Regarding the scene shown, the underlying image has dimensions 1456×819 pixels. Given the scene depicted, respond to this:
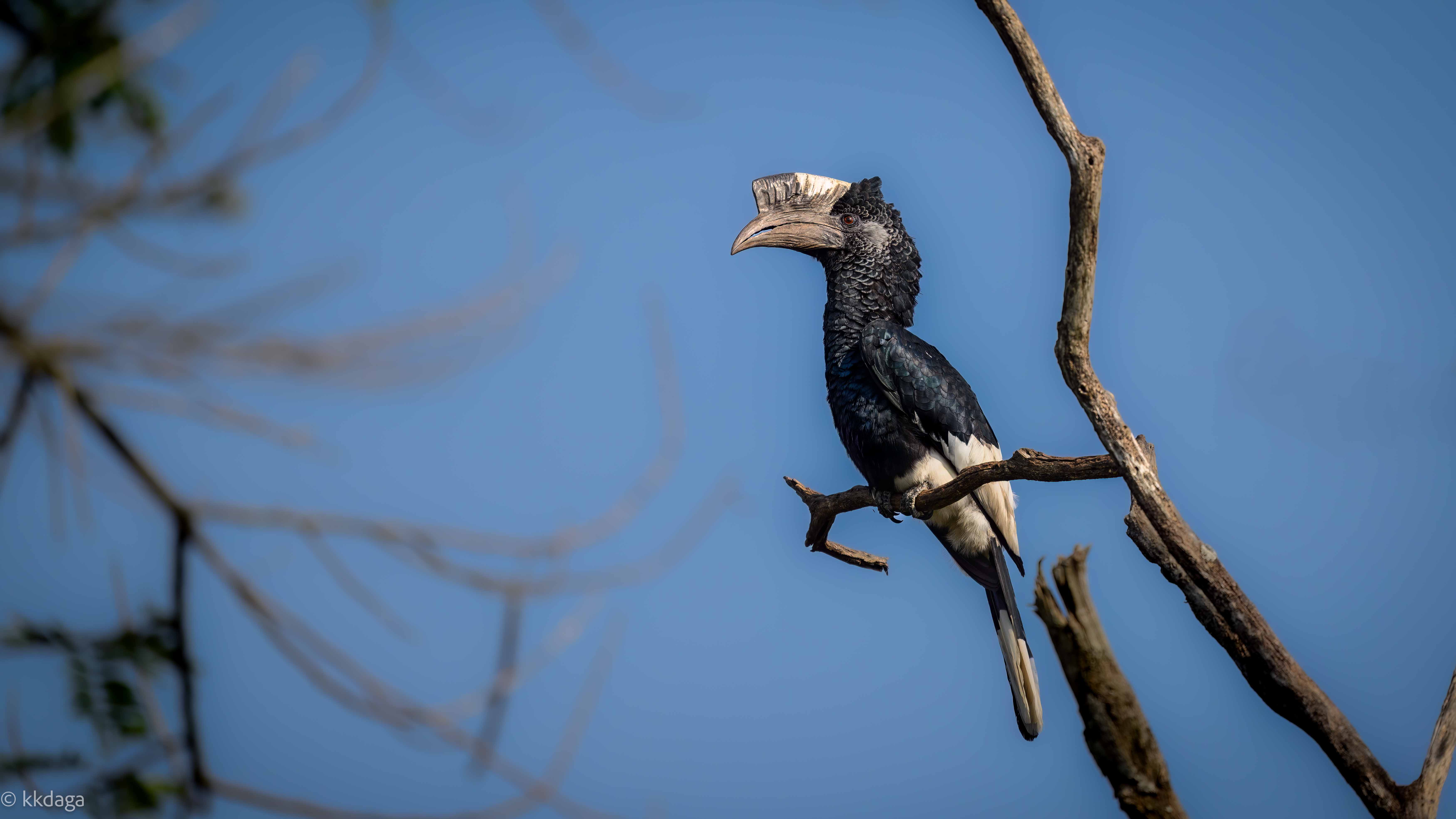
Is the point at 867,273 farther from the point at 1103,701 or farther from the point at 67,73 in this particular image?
the point at 67,73

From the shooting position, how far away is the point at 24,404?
125 cm

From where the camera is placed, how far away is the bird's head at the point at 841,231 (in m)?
4.46

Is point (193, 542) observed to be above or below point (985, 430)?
below

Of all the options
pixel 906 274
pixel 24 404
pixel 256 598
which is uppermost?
pixel 906 274

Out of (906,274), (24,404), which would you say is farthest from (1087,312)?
(24,404)

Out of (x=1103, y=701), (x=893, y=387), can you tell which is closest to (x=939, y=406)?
(x=893, y=387)

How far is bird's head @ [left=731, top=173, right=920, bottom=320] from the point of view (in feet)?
14.6

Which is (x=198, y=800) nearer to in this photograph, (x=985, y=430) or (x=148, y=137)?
(x=148, y=137)

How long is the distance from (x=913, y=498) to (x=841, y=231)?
1.33m

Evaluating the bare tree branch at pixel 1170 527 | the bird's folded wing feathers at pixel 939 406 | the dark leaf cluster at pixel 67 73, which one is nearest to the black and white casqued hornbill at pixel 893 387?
the bird's folded wing feathers at pixel 939 406

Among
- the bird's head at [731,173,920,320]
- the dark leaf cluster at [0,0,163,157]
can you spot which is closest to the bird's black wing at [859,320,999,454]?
the bird's head at [731,173,920,320]

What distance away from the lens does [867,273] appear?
4.44 metres

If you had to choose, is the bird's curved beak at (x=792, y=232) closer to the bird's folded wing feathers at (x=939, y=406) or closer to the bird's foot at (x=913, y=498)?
the bird's folded wing feathers at (x=939, y=406)

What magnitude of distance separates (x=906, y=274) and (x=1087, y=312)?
1.98 metres
